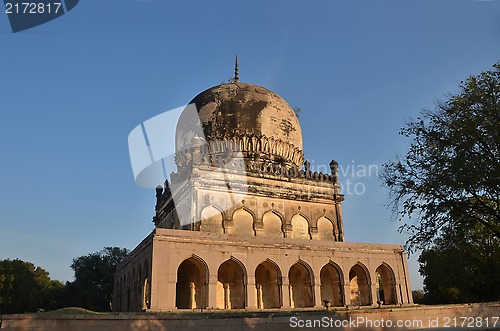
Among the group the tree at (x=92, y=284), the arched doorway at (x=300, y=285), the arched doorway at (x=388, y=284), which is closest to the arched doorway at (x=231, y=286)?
the arched doorway at (x=300, y=285)

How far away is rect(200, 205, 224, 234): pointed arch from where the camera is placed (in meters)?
20.6

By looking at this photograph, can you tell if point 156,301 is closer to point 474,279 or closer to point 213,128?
point 213,128

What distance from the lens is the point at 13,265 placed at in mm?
35906

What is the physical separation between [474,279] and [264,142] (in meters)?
17.0

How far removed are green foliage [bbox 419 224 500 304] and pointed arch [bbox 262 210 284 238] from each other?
7.10 metres

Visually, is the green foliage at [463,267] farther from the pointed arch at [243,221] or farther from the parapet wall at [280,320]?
the pointed arch at [243,221]

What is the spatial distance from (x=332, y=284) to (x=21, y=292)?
84.1ft

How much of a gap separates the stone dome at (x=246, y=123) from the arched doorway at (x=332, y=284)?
6935 millimetres

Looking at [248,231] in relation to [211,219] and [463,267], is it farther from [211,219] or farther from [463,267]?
[463,267]

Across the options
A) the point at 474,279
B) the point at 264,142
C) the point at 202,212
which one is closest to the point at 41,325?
the point at 202,212

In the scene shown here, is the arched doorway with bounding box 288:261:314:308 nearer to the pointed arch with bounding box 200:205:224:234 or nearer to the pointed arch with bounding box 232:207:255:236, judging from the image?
the pointed arch with bounding box 232:207:255:236

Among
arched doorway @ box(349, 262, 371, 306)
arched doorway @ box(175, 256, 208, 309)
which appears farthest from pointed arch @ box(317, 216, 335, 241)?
arched doorway @ box(175, 256, 208, 309)

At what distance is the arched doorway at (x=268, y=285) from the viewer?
740 inches

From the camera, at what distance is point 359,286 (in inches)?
823
